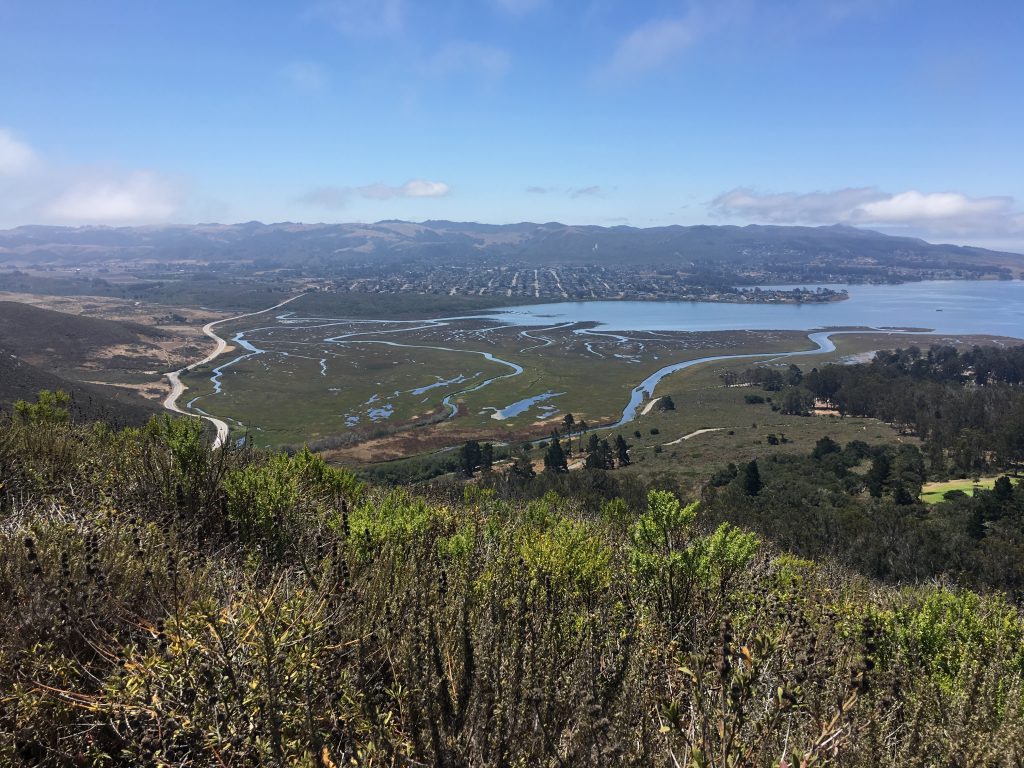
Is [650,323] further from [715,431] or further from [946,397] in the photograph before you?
[715,431]

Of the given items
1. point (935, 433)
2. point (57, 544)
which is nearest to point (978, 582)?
point (57, 544)

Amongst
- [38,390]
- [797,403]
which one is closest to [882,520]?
[797,403]

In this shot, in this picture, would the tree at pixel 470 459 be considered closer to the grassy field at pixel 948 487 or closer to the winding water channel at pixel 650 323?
the winding water channel at pixel 650 323

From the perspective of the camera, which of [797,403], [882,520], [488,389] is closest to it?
[882,520]

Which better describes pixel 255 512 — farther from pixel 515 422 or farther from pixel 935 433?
pixel 935 433

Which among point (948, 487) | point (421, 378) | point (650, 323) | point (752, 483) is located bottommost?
point (948, 487)

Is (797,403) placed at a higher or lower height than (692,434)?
higher

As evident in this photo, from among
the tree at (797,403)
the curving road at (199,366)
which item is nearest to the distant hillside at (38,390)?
the curving road at (199,366)
